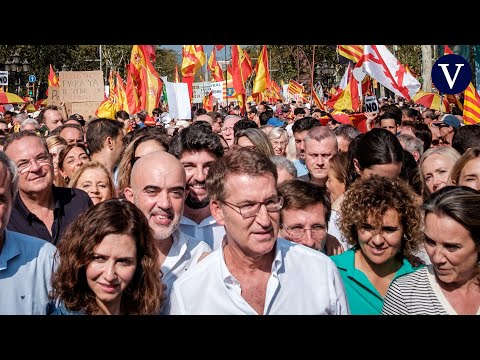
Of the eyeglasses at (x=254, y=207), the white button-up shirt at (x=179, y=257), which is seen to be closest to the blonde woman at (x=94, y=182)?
the white button-up shirt at (x=179, y=257)

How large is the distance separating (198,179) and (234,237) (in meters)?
1.66

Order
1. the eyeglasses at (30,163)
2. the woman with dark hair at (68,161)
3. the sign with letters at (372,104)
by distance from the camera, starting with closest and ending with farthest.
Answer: the eyeglasses at (30,163) → the woman with dark hair at (68,161) → the sign with letters at (372,104)

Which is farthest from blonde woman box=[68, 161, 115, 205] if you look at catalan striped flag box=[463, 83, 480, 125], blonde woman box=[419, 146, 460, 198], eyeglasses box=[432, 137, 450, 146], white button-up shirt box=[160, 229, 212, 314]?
catalan striped flag box=[463, 83, 480, 125]

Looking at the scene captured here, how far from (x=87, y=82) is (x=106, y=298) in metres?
12.9

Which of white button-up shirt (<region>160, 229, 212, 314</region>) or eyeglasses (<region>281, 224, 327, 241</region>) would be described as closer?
white button-up shirt (<region>160, 229, 212, 314</region>)

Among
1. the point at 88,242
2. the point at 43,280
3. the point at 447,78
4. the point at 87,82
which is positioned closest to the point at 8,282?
the point at 43,280

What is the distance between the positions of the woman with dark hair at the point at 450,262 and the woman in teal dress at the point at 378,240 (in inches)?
20.2

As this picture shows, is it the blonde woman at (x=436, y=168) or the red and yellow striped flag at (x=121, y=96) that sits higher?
the red and yellow striped flag at (x=121, y=96)

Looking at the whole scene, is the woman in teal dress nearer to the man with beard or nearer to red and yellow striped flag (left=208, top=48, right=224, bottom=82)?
the man with beard

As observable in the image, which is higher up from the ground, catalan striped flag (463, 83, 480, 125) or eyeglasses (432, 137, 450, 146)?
catalan striped flag (463, 83, 480, 125)

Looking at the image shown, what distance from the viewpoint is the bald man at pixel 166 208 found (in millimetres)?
3498

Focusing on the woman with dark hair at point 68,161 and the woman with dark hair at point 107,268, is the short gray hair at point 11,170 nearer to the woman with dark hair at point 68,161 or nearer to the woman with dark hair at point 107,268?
the woman with dark hair at point 107,268

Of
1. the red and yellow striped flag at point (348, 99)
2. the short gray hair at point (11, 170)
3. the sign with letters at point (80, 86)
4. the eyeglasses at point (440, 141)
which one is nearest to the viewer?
the short gray hair at point (11, 170)

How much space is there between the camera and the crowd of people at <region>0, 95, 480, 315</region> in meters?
2.83
